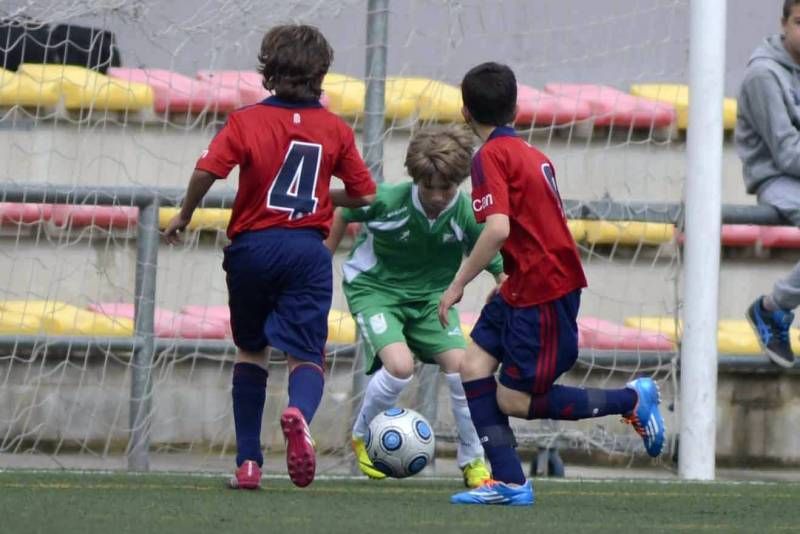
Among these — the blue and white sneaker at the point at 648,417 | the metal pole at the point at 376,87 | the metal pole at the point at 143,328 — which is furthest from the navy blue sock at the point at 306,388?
the metal pole at the point at 376,87

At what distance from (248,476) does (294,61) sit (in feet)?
4.31

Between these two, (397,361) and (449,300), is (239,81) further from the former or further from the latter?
(449,300)

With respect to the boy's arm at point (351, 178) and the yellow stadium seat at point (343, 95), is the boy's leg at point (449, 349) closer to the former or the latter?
the boy's arm at point (351, 178)

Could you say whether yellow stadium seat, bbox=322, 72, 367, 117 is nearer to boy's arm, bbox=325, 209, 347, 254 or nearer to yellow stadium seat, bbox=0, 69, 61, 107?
yellow stadium seat, bbox=0, 69, 61, 107

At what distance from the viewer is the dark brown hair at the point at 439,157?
5.98 meters

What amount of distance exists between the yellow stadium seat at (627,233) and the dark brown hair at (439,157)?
6.42 feet

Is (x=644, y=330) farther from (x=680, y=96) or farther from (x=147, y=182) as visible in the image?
(x=147, y=182)

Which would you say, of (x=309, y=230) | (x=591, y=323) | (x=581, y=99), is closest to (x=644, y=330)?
(x=591, y=323)

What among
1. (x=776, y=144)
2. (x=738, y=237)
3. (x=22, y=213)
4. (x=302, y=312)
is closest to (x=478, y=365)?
(x=302, y=312)

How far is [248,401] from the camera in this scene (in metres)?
5.59

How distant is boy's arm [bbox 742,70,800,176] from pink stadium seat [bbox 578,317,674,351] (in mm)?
956

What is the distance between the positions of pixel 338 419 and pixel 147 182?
1685 millimetres

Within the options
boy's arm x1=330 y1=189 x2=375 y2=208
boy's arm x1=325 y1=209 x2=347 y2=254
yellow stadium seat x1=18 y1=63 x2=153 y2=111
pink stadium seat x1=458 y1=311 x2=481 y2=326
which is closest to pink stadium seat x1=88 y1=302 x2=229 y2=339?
yellow stadium seat x1=18 y1=63 x2=153 y2=111

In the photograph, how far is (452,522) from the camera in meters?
4.64
